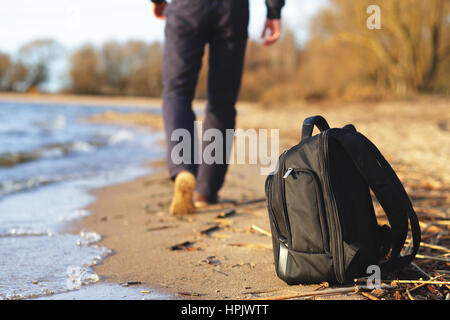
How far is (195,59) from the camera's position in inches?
96.2

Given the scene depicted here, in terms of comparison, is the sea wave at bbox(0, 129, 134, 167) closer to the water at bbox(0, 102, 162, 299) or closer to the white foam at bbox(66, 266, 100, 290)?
the water at bbox(0, 102, 162, 299)

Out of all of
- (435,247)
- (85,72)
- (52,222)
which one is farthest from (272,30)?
(85,72)

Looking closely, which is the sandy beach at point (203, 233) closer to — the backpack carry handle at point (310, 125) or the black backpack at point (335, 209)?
the black backpack at point (335, 209)

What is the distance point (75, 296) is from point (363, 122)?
6734 millimetres

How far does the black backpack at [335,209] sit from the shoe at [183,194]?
958 mm

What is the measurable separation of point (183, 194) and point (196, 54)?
748 mm

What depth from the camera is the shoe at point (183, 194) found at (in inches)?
93.8

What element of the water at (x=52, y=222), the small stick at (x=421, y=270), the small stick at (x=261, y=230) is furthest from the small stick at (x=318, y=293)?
the small stick at (x=261, y=230)

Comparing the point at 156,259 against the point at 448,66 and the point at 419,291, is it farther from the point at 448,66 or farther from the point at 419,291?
the point at 448,66

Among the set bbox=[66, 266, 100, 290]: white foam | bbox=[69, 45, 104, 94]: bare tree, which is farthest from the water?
bbox=[69, 45, 104, 94]: bare tree

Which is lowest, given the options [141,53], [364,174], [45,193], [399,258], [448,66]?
[45,193]

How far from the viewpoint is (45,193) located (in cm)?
351
